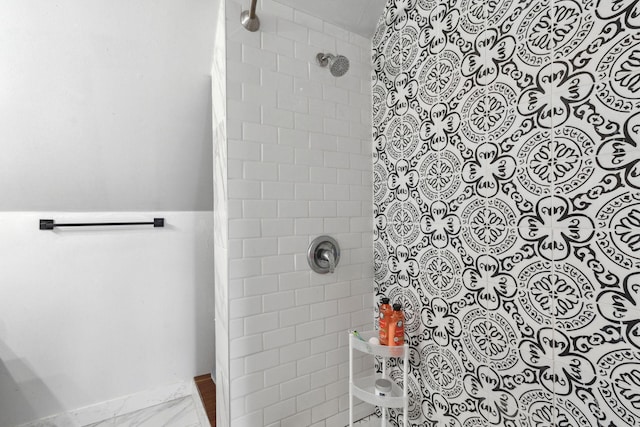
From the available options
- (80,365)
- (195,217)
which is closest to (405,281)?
(195,217)

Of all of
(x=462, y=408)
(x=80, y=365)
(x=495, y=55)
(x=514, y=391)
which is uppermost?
(x=495, y=55)

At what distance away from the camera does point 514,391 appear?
0.87m

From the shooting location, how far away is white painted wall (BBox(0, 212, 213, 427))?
1487mm

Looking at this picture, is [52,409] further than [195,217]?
No

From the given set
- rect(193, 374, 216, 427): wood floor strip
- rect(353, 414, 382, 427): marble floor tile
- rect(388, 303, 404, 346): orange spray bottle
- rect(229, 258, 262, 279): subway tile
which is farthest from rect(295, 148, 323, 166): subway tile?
rect(193, 374, 216, 427): wood floor strip

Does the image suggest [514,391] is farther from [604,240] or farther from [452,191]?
[452,191]

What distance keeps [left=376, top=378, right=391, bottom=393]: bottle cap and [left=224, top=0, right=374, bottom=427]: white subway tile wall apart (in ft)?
0.76

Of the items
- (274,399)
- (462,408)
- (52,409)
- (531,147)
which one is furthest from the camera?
(52,409)

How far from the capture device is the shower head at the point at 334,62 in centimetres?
117

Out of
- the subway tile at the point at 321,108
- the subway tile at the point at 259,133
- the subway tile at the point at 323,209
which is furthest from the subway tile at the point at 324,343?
the subway tile at the point at 321,108

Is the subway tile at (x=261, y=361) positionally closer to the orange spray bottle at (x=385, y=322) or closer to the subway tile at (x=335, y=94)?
the orange spray bottle at (x=385, y=322)

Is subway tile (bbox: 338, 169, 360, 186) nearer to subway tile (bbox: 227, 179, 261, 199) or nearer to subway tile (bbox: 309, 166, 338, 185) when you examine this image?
subway tile (bbox: 309, 166, 338, 185)

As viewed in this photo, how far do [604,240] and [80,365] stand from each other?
2.35 m

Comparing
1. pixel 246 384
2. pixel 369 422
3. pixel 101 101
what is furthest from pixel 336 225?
pixel 101 101
